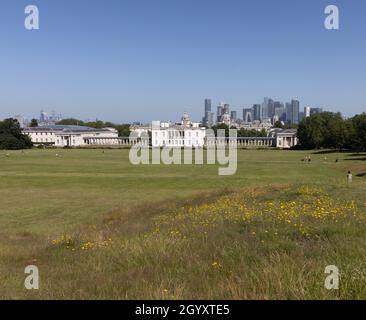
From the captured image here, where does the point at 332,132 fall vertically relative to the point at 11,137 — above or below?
above

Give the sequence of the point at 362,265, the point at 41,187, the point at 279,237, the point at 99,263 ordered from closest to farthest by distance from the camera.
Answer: the point at 362,265 < the point at 99,263 < the point at 279,237 < the point at 41,187

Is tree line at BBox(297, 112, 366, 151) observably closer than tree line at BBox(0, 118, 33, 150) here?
Yes

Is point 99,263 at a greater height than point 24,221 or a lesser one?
greater

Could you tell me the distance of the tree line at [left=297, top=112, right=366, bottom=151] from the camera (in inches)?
4713

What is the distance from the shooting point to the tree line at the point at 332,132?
393 ft

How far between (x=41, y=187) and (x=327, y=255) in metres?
45.4

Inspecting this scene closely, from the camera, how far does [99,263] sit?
9758 mm

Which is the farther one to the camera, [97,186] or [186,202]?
[97,186]

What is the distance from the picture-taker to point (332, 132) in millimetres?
149750

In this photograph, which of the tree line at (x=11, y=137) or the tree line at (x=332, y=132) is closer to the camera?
the tree line at (x=332, y=132)

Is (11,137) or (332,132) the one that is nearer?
(332,132)
